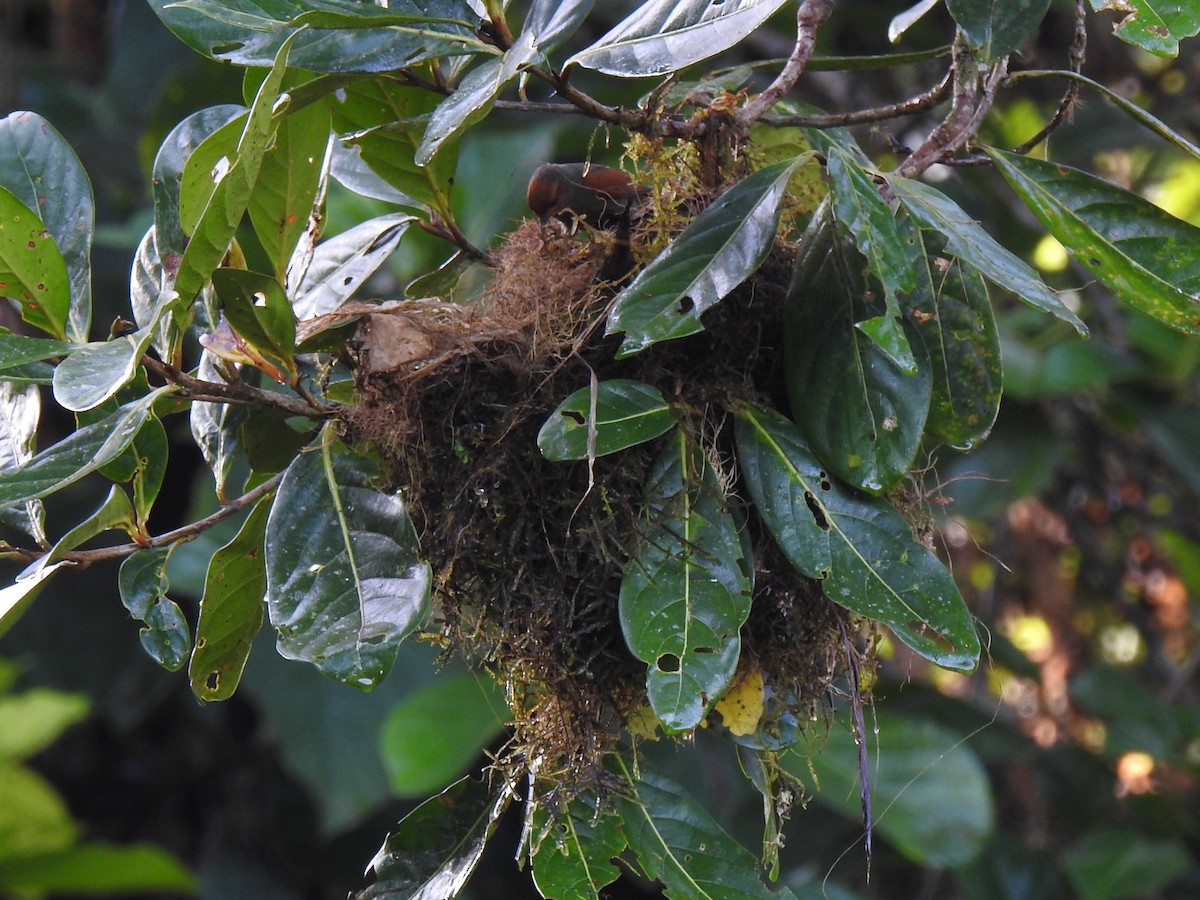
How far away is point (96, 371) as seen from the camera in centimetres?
75

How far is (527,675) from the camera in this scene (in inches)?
37.5

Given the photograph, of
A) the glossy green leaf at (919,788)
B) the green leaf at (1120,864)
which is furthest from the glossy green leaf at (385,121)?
the green leaf at (1120,864)

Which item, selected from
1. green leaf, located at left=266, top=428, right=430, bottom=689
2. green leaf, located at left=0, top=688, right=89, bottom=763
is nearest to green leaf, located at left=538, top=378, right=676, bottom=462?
green leaf, located at left=266, top=428, right=430, bottom=689

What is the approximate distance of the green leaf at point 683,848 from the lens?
0.95 m

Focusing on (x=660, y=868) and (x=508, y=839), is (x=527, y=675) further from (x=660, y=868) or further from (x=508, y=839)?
(x=508, y=839)

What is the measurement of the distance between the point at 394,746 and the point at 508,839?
676 mm

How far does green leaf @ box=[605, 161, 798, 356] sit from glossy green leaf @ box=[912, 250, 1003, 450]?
162mm

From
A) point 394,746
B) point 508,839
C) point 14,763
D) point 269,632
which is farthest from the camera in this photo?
point 14,763

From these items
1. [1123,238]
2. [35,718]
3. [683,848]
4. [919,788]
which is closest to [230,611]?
[683,848]

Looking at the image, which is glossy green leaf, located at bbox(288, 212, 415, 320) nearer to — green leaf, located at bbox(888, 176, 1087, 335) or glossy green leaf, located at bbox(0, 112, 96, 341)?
glossy green leaf, located at bbox(0, 112, 96, 341)

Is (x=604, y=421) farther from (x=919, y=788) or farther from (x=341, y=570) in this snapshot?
(x=919, y=788)

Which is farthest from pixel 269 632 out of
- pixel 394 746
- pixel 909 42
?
pixel 909 42

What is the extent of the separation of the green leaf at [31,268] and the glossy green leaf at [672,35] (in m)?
0.42

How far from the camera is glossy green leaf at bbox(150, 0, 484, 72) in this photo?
816 mm
